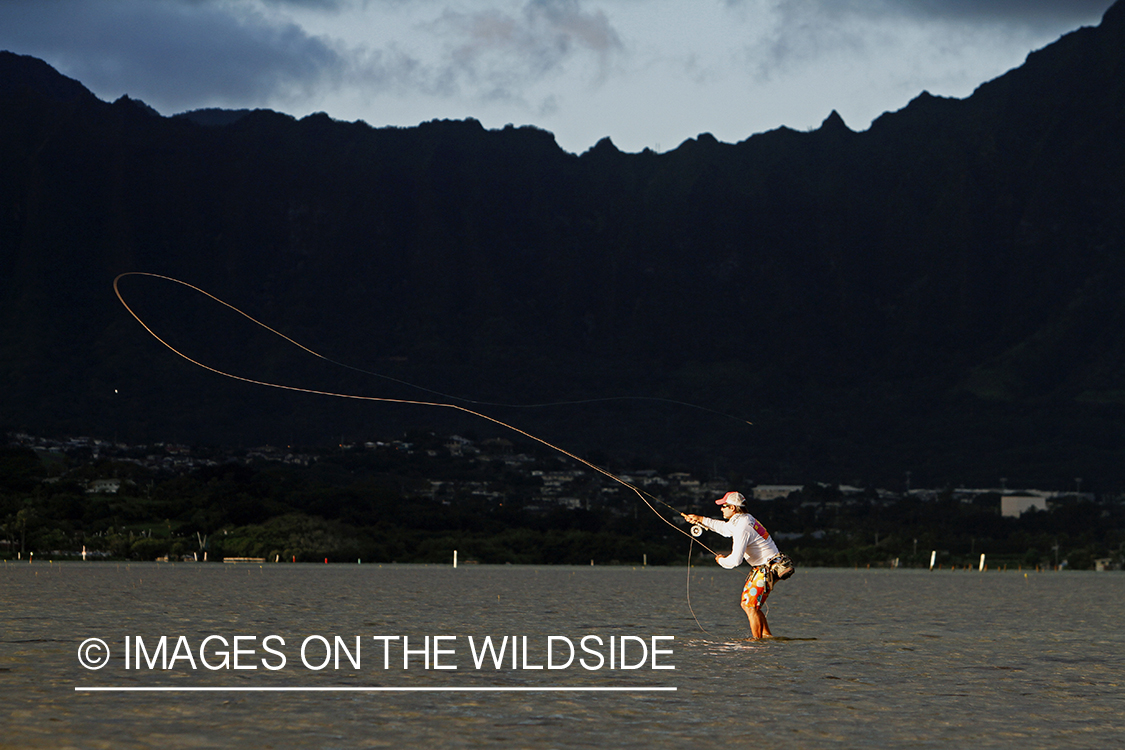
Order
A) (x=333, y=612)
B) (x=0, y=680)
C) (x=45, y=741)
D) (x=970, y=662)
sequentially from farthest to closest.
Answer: (x=333, y=612) → (x=970, y=662) → (x=0, y=680) → (x=45, y=741)

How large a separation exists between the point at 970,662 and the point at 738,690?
29.6 ft

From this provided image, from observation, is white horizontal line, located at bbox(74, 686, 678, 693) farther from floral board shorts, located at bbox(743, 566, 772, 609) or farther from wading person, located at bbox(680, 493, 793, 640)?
floral board shorts, located at bbox(743, 566, 772, 609)

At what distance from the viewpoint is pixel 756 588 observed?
3184cm

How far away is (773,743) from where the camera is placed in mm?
17984

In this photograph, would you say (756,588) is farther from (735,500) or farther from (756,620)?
(756,620)

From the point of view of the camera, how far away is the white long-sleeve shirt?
101 feet

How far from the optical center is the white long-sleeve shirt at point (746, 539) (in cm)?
3091

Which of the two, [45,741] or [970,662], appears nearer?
[45,741]

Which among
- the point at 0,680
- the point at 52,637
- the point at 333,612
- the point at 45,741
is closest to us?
the point at 45,741

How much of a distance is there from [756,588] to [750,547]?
43.5 inches

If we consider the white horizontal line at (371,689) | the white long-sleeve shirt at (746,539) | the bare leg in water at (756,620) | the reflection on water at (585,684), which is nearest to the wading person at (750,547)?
the white long-sleeve shirt at (746,539)

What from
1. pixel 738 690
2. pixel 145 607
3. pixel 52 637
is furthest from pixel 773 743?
pixel 145 607

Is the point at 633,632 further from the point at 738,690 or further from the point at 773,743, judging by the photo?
the point at 773,743

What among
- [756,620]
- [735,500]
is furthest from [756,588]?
[756,620]
